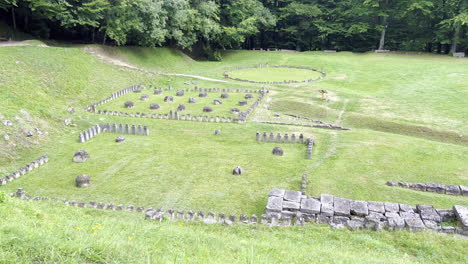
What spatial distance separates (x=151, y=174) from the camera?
59.5 ft

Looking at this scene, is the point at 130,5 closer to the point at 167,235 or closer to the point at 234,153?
the point at 234,153

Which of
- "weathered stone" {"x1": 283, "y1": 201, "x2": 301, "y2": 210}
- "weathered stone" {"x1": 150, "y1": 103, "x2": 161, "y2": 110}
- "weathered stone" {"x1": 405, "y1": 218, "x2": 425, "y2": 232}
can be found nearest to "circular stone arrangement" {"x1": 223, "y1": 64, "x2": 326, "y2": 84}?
"weathered stone" {"x1": 150, "y1": 103, "x2": 161, "y2": 110}

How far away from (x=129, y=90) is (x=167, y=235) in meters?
28.7

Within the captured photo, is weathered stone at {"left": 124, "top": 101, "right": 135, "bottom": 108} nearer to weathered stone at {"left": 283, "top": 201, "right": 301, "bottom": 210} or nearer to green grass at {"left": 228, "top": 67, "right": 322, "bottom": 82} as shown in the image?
green grass at {"left": 228, "top": 67, "right": 322, "bottom": 82}

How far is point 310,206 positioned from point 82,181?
10.4 m

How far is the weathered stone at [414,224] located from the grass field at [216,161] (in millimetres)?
334

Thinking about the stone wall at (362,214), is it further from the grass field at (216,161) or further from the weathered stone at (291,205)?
the grass field at (216,161)

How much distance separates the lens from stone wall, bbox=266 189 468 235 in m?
12.5

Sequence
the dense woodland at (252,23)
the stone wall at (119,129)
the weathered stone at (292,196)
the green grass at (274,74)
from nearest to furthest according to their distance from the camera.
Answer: the weathered stone at (292,196) → the stone wall at (119,129) → the dense woodland at (252,23) → the green grass at (274,74)

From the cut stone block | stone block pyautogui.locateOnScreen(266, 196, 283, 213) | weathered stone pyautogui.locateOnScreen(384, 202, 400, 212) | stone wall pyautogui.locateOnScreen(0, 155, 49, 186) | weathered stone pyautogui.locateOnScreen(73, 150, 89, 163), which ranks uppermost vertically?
weathered stone pyautogui.locateOnScreen(384, 202, 400, 212)

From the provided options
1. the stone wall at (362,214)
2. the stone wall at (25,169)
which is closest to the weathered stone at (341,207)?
the stone wall at (362,214)

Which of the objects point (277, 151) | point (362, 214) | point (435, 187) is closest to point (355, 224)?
point (362, 214)

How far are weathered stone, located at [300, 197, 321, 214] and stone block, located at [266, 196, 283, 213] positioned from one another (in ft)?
2.72

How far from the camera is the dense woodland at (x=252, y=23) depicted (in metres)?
42.2
